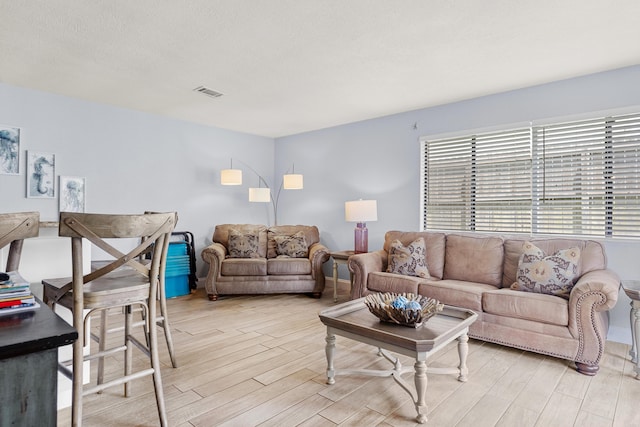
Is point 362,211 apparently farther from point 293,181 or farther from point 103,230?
point 103,230

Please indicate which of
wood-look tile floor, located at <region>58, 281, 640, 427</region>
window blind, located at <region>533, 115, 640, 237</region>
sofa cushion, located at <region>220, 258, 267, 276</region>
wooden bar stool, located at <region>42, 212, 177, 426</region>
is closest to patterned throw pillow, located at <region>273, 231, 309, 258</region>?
sofa cushion, located at <region>220, 258, 267, 276</region>

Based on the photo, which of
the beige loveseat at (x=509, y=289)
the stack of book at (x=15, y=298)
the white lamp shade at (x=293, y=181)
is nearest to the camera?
the stack of book at (x=15, y=298)

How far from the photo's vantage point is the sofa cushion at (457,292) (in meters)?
3.06

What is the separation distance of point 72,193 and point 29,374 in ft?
13.2

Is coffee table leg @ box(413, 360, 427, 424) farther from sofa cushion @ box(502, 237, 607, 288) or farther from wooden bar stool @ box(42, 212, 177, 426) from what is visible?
sofa cushion @ box(502, 237, 607, 288)

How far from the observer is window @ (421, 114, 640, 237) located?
3.28 meters

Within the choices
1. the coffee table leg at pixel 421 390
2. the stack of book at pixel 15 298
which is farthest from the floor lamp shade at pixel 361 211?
the stack of book at pixel 15 298

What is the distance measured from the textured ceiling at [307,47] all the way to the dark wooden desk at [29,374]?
2117 millimetres

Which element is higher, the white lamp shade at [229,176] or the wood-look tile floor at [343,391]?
the white lamp shade at [229,176]

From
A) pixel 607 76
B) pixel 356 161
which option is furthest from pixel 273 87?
pixel 607 76

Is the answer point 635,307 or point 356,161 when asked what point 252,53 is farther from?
point 635,307

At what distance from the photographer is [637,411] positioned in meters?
2.07

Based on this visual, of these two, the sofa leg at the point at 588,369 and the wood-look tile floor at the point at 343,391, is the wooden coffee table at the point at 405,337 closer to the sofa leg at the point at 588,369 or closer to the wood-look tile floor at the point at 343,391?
the wood-look tile floor at the point at 343,391

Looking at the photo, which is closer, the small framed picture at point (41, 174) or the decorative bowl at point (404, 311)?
the decorative bowl at point (404, 311)
